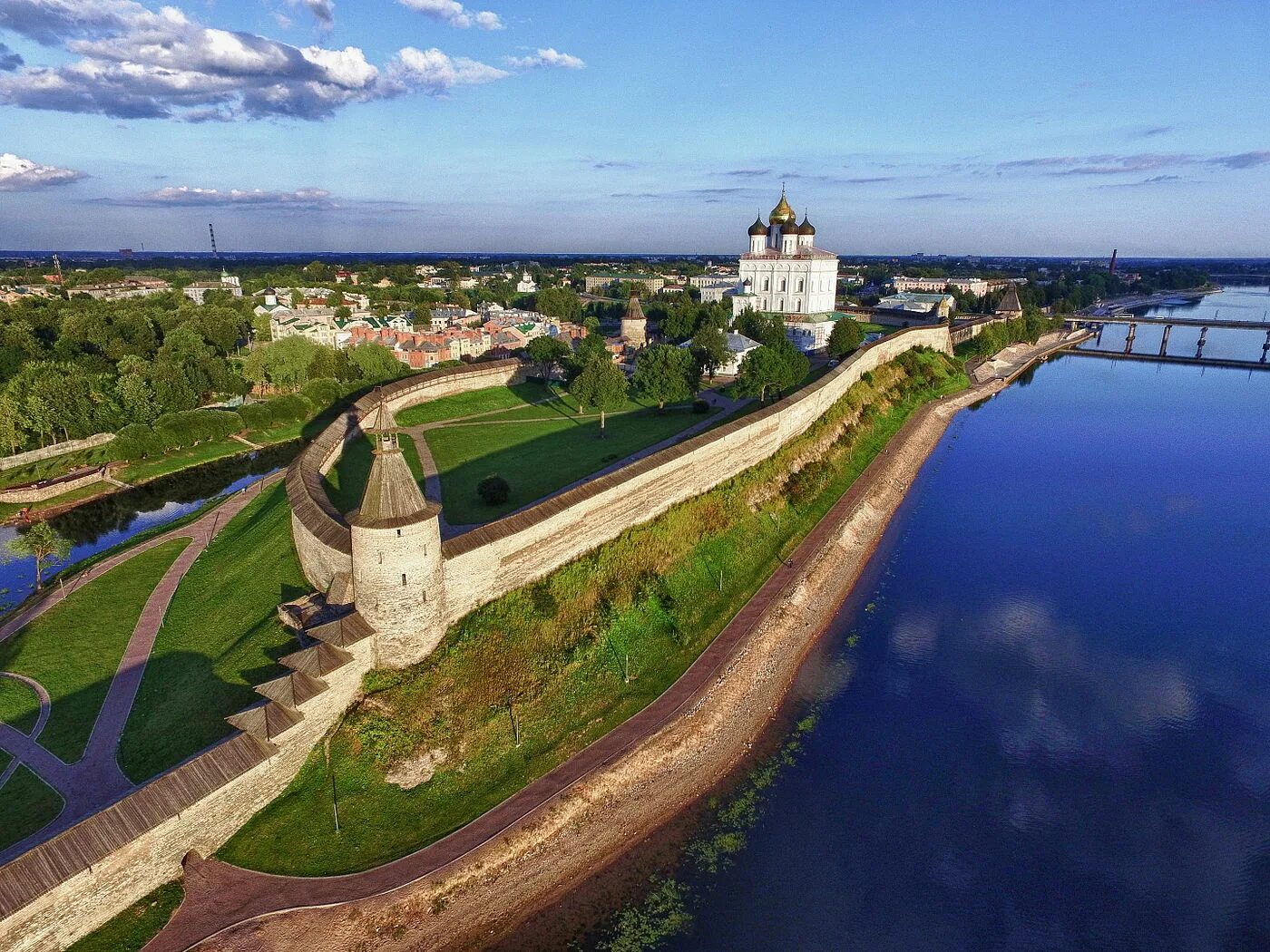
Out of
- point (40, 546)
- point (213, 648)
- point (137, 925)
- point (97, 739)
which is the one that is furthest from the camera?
point (40, 546)

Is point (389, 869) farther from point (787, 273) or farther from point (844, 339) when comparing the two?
point (787, 273)

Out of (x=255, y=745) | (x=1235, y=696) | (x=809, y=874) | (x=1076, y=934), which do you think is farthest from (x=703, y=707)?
(x=1235, y=696)

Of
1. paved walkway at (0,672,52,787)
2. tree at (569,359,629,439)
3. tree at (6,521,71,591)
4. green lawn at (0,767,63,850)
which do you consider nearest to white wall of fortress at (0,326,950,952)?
green lawn at (0,767,63,850)

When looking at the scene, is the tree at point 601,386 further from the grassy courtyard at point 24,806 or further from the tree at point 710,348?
the grassy courtyard at point 24,806

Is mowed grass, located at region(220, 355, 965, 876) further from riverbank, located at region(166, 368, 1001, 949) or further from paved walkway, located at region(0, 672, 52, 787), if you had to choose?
paved walkway, located at region(0, 672, 52, 787)

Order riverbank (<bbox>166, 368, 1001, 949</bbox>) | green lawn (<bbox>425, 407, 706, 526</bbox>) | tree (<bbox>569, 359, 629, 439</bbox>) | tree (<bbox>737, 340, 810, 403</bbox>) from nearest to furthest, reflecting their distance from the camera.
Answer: riverbank (<bbox>166, 368, 1001, 949</bbox>) < green lawn (<bbox>425, 407, 706, 526</bbox>) < tree (<bbox>569, 359, 629, 439</bbox>) < tree (<bbox>737, 340, 810, 403</bbox>)

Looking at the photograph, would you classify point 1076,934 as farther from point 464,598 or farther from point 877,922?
point 464,598

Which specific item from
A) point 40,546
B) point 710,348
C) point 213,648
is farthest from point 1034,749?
point 710,348
